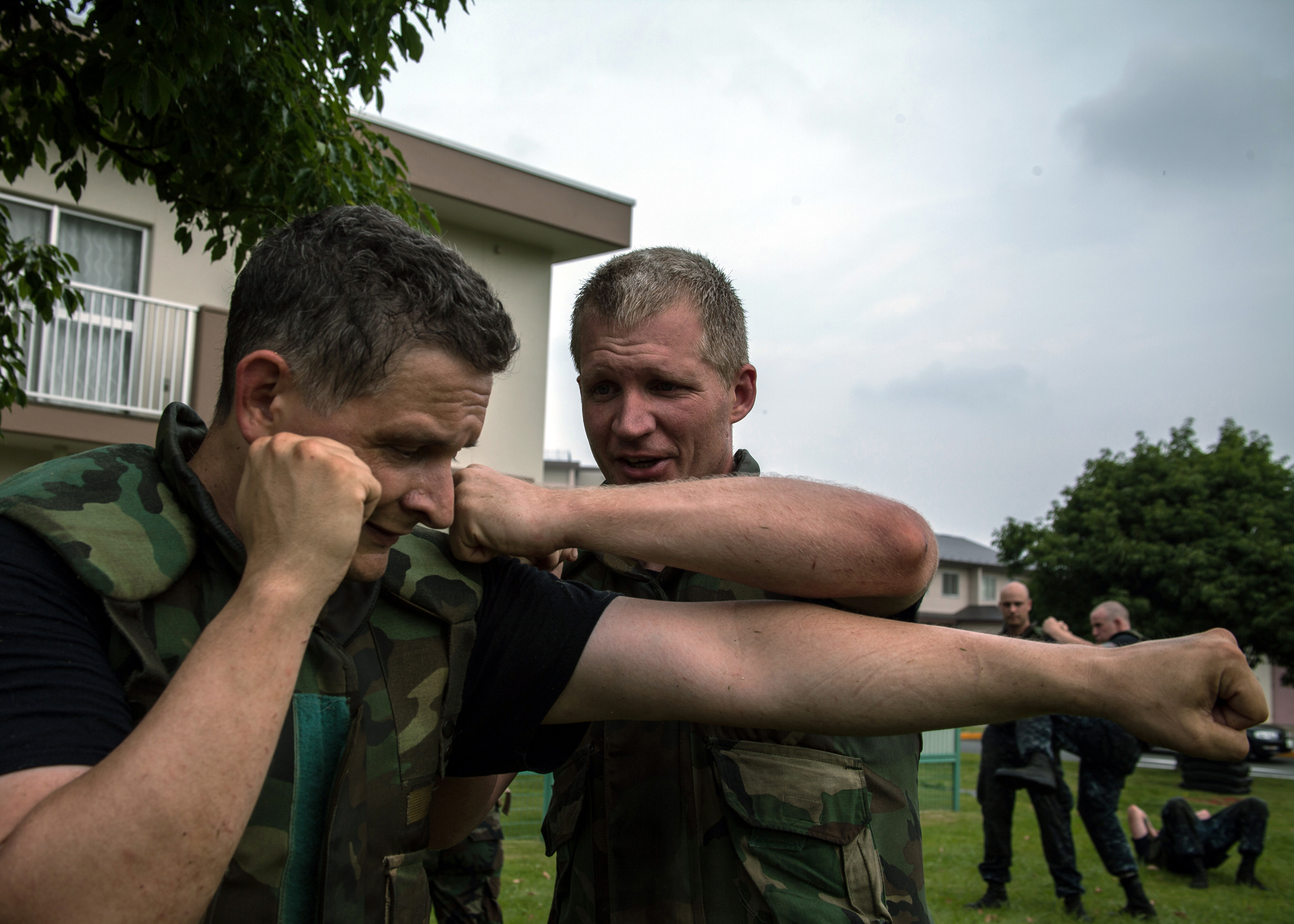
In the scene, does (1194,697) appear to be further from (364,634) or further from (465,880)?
(465,880)

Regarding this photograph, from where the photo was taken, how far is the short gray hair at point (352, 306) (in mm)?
1629

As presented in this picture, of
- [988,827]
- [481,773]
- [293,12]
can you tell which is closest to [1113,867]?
[988,827]

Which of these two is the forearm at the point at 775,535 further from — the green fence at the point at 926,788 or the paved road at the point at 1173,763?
the paved road at the point at 1173,763

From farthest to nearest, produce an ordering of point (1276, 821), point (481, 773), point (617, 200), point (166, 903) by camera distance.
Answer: point (617, 200), point (1276, 821), point (481, 773), point (166, 903)

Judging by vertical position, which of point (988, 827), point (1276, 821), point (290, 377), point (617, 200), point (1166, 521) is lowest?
point (1276, 821)

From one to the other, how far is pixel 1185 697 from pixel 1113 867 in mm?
7612

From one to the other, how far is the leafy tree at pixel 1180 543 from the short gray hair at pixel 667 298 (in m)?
24.1

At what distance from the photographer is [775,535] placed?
1708mm

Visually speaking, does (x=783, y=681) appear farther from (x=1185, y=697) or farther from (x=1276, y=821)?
(x=1276, y=821)

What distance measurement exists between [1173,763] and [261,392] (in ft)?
82.6

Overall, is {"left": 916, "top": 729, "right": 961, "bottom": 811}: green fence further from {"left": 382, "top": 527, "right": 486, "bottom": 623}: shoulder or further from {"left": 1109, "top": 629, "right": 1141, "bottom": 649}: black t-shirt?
{"left": 382, "top": 527, "right": 486, "bottom": 623}: shoulder

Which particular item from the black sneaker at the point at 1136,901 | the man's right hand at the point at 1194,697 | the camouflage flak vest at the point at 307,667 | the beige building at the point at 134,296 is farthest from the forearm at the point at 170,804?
the beige building at the point at 134,296

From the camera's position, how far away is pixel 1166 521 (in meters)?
24.9

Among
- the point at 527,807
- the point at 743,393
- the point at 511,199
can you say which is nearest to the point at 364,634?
the point at 743,393
